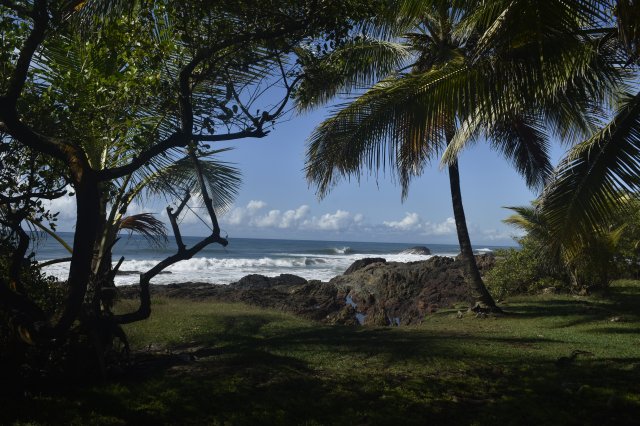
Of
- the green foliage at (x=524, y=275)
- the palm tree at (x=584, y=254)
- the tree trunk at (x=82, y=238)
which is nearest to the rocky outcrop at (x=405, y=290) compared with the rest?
the green foliage at (x=524, y=275)

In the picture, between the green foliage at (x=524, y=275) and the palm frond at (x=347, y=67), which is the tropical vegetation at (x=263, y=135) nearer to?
the palm frond at (x=347, y=67)

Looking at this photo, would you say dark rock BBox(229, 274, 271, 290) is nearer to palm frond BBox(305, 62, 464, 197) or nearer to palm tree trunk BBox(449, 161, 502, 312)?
palm tree trunk BBox(449, 161, 502, 312)

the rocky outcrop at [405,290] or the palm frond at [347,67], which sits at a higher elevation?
the palm frond at [347,67]

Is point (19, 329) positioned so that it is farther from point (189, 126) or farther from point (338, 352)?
point (338, 352)

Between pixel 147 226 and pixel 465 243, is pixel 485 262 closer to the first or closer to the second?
pixel 465 243

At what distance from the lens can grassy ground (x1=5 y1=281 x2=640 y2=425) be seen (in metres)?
4.93

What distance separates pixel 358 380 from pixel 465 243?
7468 millimetres

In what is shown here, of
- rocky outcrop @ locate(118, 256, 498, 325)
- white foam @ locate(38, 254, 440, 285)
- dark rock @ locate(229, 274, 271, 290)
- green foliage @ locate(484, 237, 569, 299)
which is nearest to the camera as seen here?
rocky outcrop @ locate(118, 256, 498, 325)

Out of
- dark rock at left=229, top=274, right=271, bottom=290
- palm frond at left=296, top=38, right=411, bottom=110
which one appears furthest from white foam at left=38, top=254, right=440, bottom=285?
palm frond at left=296, top=38, right=411, bottom=110

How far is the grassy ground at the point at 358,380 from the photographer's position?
4.93 m

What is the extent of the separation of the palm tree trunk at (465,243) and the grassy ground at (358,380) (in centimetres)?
300

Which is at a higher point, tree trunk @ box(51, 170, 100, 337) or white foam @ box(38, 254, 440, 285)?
tree trunk @ box(51, 170, 100, 337)

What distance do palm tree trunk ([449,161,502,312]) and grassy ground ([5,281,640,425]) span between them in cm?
300

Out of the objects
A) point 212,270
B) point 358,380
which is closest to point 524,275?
point 358,380
